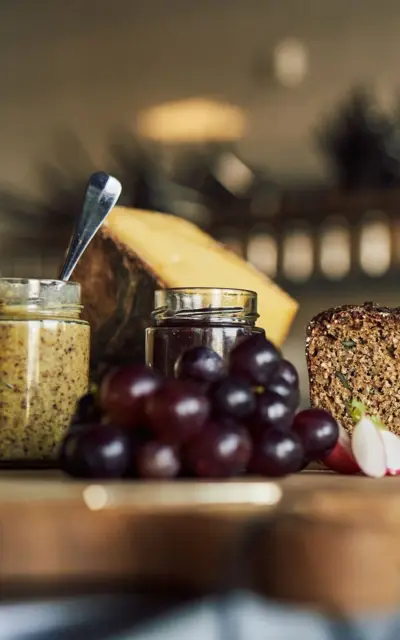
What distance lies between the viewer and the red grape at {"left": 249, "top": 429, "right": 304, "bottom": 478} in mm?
688

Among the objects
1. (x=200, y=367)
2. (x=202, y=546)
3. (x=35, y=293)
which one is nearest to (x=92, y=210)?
(x=35, y=293)

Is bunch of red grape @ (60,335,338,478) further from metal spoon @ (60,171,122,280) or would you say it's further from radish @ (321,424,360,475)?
metal spoon @ (60,171,122,280)

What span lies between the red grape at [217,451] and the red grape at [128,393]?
0.15ft

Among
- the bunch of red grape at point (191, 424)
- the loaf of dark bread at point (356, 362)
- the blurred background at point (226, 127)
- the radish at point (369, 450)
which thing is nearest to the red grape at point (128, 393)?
the bunch of red grape at point (191, 424)

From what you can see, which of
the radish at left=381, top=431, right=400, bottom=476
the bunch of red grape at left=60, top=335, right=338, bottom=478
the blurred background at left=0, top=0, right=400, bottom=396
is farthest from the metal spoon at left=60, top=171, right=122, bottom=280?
the blurred background at left=0, top=0, right=400, bottom=396

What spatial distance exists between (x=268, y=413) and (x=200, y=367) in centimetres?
6

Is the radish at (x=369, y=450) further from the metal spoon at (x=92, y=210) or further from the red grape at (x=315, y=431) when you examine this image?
the metal spoon at (x=92, y=210)

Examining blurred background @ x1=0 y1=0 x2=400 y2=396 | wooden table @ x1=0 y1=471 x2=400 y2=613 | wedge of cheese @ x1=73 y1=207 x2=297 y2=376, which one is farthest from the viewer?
blurred background @ x1=0 y1=0 x2=400 y2=396

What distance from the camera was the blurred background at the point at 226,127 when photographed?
2.04 meters

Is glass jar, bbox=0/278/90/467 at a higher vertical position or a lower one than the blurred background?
lower

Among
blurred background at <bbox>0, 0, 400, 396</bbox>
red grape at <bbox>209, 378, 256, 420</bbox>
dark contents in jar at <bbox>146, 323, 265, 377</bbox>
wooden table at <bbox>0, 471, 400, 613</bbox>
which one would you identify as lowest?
wooden table at <bbox>0, 471, 400, 613</bbox>

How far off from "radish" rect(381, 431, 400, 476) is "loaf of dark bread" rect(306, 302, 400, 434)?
16cm

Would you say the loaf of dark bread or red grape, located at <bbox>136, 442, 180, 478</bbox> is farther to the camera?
the loaf of dark bread

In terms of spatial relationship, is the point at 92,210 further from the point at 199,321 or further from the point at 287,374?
the point at 287,374
